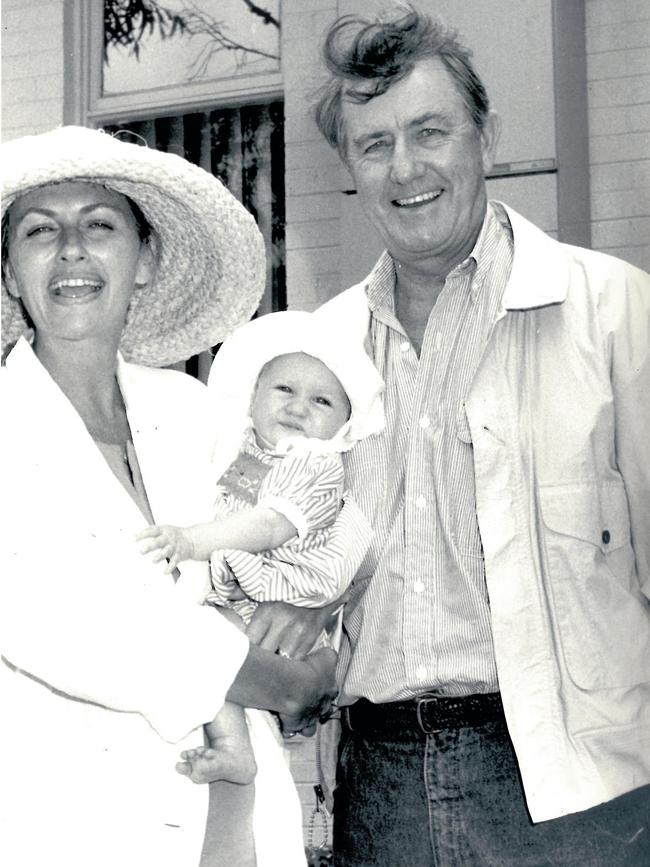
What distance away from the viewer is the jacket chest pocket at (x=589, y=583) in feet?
5.25

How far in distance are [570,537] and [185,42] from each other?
119cm

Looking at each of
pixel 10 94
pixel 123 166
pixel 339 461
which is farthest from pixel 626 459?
pixel 10 94

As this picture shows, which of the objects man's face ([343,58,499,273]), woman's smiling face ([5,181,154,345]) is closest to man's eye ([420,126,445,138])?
man's face ([343,58,499,273])

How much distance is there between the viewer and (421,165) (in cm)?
173

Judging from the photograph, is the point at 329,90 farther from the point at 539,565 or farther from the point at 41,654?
the point at 41,654

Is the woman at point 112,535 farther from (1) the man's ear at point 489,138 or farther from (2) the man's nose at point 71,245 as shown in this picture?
(1) the man's ear at point 489,138

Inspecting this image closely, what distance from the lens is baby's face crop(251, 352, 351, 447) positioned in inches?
63.9

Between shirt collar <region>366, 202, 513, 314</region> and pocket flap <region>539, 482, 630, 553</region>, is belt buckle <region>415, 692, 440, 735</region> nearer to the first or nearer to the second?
pocket flap <region>539, 482, 630, 553</region>

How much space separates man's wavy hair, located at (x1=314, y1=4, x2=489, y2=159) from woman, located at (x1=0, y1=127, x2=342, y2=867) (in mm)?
287

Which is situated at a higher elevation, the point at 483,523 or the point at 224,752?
the point at 483,523

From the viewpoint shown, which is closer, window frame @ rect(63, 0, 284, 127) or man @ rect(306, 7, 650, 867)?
man @ rect(306, 7, 650, 867)

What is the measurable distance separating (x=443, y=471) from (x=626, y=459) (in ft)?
0.93

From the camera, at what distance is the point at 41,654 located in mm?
1302

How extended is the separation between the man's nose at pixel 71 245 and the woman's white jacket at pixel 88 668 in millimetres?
195
